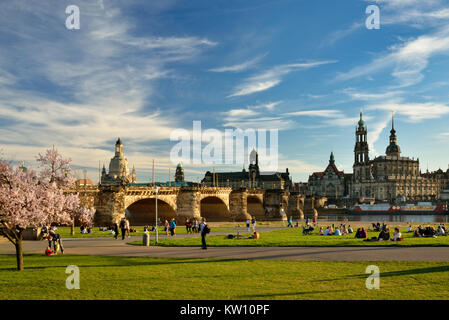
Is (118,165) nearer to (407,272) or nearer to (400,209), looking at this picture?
(400,209)

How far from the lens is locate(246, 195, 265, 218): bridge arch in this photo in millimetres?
104375

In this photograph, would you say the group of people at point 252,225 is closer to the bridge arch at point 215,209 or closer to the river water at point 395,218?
the bridge arch at point 215,209

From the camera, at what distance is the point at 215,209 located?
9606 cm

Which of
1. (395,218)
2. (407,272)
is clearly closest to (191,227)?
(407,272)

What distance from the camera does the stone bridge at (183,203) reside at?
55.2 meters

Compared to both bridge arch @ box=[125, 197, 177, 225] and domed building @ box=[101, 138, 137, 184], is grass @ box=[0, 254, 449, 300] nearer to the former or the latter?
bridge arch @ box=[125, 197, 177, 225]

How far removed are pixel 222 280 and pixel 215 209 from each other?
81.7 metres

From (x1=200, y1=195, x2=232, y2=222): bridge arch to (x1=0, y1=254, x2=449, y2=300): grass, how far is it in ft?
218

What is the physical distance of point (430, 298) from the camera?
1163 cm

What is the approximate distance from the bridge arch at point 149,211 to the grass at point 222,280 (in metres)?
47.6

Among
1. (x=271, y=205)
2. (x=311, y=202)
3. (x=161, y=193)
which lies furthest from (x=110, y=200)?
(x=311, y=202)

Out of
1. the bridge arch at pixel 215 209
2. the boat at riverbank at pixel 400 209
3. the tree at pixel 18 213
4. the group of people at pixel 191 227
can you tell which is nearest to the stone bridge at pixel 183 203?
the bridge arch at pixel 215 209
